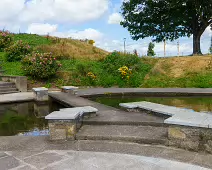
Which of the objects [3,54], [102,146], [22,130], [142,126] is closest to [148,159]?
[102,146]

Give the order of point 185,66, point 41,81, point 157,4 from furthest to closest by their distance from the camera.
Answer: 1. point 157,4
2. point 185,66
3. point 41,81

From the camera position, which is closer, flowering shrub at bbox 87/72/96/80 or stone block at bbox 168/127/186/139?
stone block at bbox 168/127/186/139

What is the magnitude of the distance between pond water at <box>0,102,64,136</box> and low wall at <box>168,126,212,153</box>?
8.21 feet

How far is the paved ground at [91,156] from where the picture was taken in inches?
114

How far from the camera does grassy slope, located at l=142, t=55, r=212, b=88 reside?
12.1 meters

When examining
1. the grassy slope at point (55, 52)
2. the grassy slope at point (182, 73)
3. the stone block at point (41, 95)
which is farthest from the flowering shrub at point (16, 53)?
the grassy slope at point (182, 73)

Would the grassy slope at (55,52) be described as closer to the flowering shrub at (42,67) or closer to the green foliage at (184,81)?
the flowering shrub at (42,67)

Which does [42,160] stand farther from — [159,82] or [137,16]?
[137,16]

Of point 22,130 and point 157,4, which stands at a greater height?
point 157,4

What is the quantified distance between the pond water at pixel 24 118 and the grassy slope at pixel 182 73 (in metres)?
6.59

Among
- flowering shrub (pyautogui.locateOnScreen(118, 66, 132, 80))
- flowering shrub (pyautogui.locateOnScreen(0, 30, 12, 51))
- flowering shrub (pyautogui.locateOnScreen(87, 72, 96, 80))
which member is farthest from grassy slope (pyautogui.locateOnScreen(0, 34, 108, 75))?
flowering shrub (pyautogui.locateOnScreen(118, 66, 132, 80))

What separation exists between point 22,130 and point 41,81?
23.6ft

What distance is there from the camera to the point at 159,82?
12.4m

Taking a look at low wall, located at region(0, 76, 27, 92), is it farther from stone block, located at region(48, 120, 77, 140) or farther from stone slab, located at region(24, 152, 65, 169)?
stone slab, located at region(24, 152, 65, 169)
